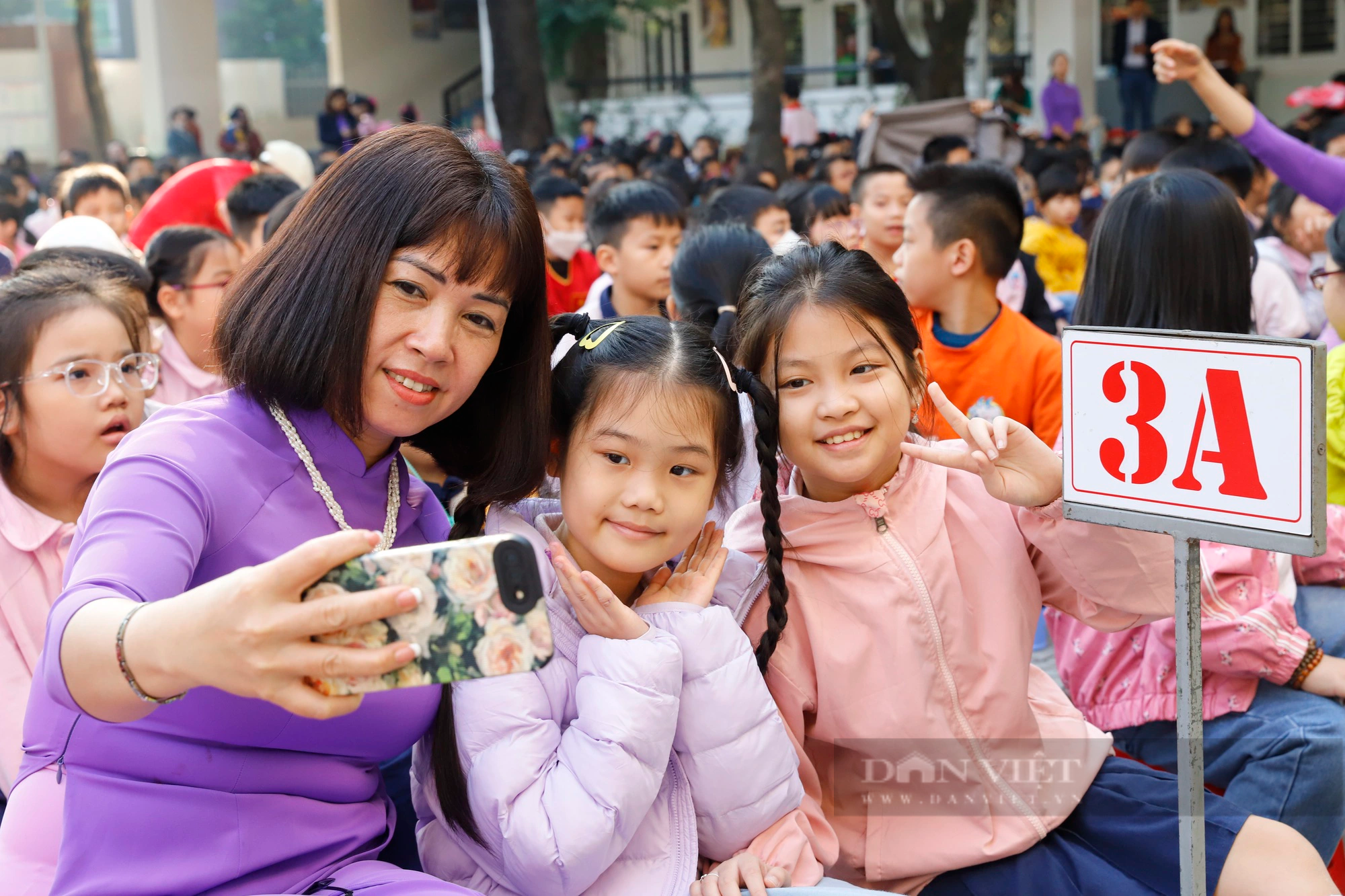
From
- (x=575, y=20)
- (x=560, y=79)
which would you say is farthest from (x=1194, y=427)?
(x=560, y=79)

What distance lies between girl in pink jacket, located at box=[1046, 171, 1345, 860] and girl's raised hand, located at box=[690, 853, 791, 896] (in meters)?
0.96

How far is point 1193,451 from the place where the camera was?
4.25 feet

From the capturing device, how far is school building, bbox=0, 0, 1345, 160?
59.2 ft

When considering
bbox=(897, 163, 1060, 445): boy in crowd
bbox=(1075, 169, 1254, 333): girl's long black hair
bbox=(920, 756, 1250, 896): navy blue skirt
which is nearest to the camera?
bbox=(920, 756, 1250, 896): navy blue skirt

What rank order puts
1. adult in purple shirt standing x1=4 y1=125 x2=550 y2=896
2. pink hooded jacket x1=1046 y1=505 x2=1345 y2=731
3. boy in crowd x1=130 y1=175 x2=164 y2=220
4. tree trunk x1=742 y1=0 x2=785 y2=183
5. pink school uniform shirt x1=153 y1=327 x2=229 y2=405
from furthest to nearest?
tree trunk x1=742 y1=0 x2=785 y2=183 < boy in crowd x1=130 y1=175 x2=164 y2=220 < pink school uniform shirt x1=153 y1=327 x2=229 y2=405 < pink hooded jacket x1=1046 y1=505 x2=1345 y2=731 < adult in purple shirt standing x1=4 y1=125 x2=550 y2=896

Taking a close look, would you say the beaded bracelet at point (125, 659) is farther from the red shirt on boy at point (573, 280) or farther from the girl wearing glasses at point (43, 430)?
the red shirt on boy at point (573, 280)

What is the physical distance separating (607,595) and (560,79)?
2222 cm

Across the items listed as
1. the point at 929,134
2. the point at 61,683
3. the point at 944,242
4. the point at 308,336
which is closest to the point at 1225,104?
the point at 944,242

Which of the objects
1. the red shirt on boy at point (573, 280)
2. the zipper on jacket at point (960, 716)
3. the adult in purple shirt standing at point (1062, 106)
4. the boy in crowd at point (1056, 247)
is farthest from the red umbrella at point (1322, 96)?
the zipper on jacket at point (960, 716)

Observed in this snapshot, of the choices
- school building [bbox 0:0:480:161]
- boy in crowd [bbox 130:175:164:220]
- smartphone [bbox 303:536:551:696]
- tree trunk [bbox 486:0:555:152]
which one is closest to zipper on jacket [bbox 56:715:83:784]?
smartphone [bbox 303:536:551:696]

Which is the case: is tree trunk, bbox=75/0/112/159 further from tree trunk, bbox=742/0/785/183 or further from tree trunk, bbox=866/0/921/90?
tree trunk, bbox=866/0/921/90

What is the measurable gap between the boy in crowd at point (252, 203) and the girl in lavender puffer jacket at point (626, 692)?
10.4 feet

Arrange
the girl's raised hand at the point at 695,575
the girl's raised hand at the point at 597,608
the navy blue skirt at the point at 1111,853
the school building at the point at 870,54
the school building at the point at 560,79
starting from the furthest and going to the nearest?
the school building at the point at 560,79
the school building at the point at 870,54
the navy blue skirt at the point at 1111,853
the girl's raised hand at the point at 695,575
the girl's raised hand at the point at 597,608

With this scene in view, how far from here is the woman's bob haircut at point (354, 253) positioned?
143 centimetres
